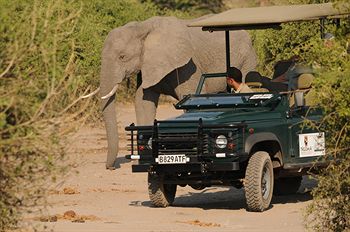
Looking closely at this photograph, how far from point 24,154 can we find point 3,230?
1.05 meters

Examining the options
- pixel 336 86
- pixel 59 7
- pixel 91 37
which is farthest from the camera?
pixel 91 37

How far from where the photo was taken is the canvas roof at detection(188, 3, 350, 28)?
17406mm

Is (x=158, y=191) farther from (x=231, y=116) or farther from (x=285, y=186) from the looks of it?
(x=285, y=186)

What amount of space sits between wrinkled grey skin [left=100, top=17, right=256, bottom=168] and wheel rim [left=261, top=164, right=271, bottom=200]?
656 cm

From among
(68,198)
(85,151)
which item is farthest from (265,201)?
(85,151)

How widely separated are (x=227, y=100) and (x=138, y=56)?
661 centimetres

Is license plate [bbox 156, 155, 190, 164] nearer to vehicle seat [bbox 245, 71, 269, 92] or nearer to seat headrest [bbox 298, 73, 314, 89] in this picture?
seat headrest [bbox 298, 73, 314, 89]

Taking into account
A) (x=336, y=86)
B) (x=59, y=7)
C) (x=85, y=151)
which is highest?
(x=59, y=7)

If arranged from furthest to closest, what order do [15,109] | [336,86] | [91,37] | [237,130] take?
[91,37], [237,130], [336,86], [15,109]

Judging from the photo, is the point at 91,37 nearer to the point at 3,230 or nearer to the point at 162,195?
the point at 162,195

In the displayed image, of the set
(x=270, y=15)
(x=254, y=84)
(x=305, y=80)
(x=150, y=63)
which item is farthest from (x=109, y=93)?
(x=305, y=80)

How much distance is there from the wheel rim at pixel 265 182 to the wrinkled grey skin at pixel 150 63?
656 cm

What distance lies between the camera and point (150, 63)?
23.7 meters

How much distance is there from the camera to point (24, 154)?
10.3 metres
